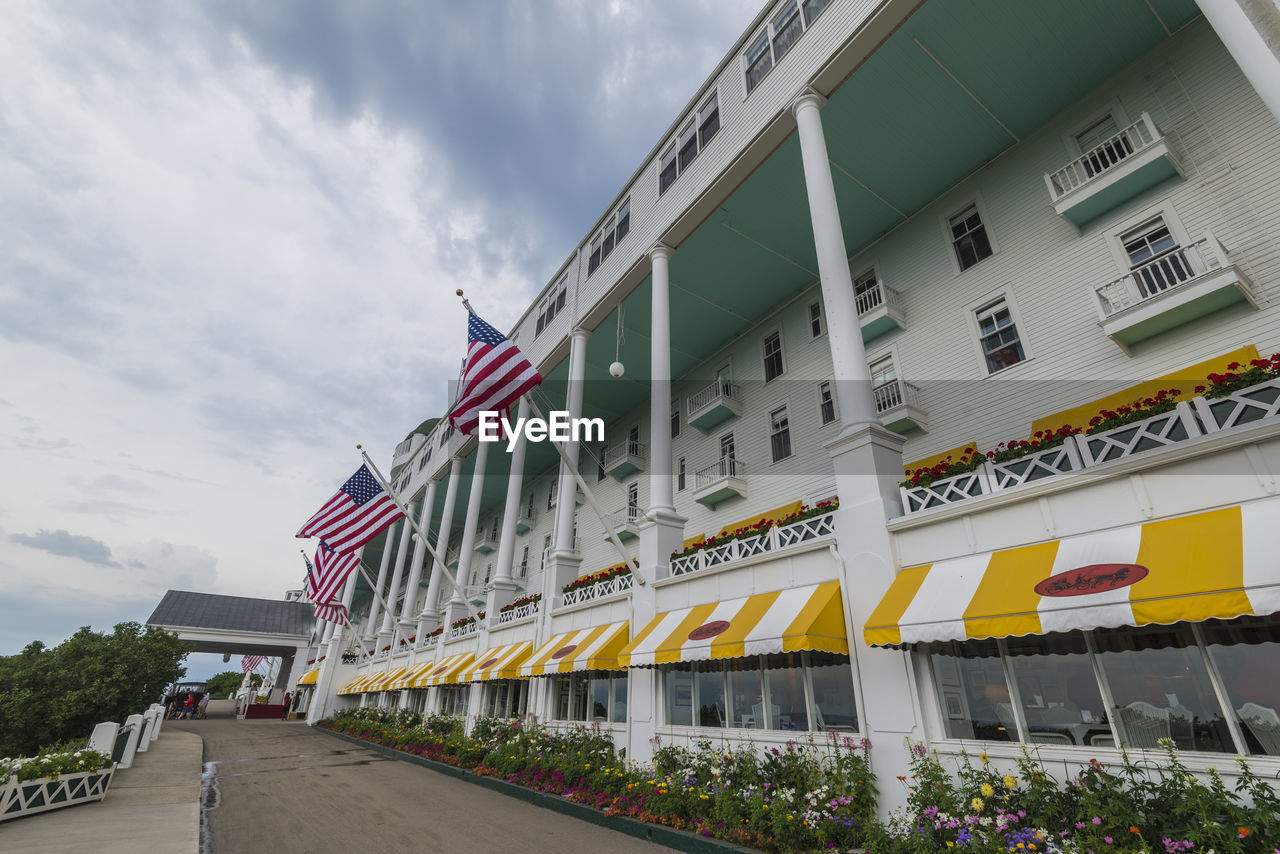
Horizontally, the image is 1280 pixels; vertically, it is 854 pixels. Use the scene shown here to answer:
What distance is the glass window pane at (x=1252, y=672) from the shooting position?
563 centimetres

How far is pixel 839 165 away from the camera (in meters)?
16.1

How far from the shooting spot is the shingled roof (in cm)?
5641

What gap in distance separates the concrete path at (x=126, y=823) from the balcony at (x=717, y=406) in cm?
1702

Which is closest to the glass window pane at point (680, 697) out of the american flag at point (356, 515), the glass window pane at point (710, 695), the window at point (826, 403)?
the glass window pane at point (710, 695)

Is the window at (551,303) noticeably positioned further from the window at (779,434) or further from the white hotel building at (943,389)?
the window at (779,434)

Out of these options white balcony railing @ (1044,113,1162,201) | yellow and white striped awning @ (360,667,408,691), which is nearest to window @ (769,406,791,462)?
white balcony railing @ (1044,113,1162,201)

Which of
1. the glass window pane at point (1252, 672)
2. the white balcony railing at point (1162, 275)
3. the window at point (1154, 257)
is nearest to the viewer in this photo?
the glass window pane at point (1252, 672)

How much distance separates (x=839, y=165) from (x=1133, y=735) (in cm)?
1434

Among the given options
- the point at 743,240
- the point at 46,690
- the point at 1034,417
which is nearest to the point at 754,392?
the point at 743,240

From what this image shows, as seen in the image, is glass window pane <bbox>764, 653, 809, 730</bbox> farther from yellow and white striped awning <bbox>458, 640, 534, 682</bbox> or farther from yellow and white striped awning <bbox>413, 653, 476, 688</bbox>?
yellow and white striped awning <bbox>413, 653, 476, 688</bbox>

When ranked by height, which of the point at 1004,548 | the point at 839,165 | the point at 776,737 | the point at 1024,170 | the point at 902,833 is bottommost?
the point at 902,833

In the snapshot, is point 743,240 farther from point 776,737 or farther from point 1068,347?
point 776,737

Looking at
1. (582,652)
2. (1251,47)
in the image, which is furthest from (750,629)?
(1251,47)

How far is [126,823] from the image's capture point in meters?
9.97
